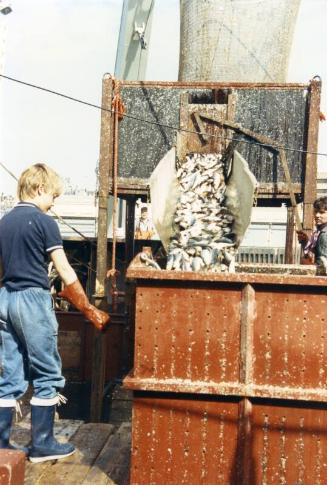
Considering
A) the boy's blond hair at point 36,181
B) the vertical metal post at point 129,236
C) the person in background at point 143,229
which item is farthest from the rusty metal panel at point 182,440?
the person in background at point 143,229

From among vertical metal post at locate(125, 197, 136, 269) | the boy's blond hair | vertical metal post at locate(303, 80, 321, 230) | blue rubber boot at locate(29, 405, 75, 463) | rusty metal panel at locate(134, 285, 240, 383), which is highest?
vertical metal post at locate(303, 80, 321, 230)

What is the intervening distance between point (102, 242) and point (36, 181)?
382 centimetres

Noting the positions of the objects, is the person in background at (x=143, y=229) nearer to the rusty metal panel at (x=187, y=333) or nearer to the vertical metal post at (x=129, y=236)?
the vertical metal post at (x=129, y=236)

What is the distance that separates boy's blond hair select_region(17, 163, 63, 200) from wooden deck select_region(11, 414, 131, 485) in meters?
1.68

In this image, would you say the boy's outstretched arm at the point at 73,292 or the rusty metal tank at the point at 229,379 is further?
the boy's outstretched arm at the point at 73,292

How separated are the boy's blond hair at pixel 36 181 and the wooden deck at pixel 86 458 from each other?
168 cm

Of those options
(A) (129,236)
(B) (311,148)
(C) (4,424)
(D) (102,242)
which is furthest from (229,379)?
(A) (129,236)

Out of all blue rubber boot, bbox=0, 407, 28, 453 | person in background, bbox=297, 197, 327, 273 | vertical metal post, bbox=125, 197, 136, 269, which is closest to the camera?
blue rubber boot, bbox=0, 407, 28, 453

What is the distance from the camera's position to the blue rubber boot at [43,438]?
3490 millimetres

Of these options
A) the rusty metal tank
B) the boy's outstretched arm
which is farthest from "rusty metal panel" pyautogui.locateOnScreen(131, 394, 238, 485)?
the boy's outstretched arm

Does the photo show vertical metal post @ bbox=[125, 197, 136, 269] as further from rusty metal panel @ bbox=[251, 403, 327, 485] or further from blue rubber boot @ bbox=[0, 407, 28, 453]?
rusty metal panel @ bbox=[251, 403, 327, 485]

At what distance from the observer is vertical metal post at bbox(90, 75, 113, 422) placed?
273 inches

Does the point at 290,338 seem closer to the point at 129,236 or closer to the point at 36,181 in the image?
the point at 36,181

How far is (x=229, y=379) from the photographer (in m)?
3.24
